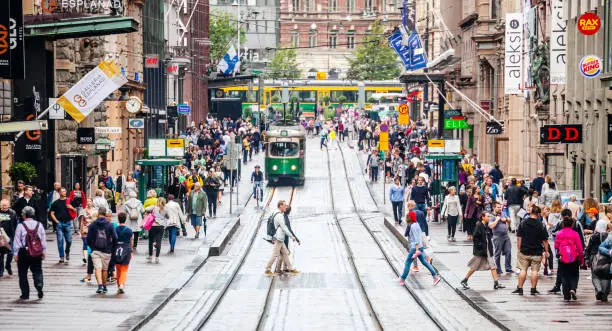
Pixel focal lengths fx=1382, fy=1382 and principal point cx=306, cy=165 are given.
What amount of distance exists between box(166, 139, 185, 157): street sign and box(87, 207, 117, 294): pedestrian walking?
16.0 meters

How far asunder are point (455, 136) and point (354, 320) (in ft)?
190

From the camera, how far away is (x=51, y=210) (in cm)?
3048

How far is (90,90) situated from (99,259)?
8.78 metres

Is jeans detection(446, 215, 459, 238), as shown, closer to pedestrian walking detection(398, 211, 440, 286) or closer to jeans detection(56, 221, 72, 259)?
pedestrian walking detection(398, 211, 440, 286)

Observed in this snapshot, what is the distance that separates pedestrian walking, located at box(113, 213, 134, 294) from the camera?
25438mm

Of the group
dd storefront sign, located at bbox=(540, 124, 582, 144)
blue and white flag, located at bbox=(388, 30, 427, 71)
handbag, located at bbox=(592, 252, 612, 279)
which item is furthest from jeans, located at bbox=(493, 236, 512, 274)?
blue and white flag, located at bbox=(388, 30, 427, 71)

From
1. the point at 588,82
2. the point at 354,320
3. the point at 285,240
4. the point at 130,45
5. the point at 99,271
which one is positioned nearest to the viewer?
the point at 354,320

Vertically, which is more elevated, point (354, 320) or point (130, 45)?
point (130, 45)

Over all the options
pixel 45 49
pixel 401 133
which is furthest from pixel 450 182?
pixel 401 133

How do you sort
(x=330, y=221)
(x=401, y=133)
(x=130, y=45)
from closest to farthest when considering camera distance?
(x=330, y=221) < (x=130, y=45) < (x=401, y=133)

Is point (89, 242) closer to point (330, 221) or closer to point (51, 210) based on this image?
point (51, 210)

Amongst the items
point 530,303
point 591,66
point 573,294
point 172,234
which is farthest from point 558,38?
point 530,303

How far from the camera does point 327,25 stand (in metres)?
168

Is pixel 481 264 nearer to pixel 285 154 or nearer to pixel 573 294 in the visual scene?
pixel 573 294
